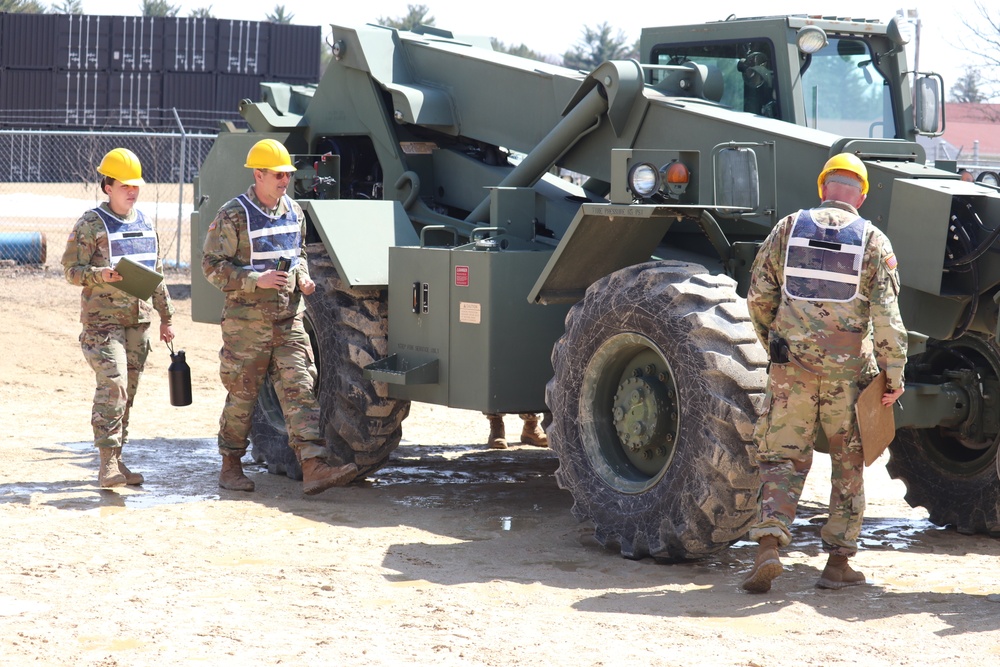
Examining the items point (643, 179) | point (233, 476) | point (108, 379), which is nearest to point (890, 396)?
point (643, 179)

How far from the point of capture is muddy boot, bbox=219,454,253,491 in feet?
26.7

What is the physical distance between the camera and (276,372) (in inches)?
313

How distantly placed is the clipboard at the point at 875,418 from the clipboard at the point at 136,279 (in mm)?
4233

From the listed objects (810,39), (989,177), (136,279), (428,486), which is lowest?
(428,486)

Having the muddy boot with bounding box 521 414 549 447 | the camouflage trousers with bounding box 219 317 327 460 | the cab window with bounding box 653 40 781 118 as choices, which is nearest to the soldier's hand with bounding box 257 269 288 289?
the camouflage trousers with bounding box 219 317 327 460

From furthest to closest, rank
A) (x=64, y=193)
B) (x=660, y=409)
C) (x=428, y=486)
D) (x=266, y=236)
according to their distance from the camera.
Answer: (x=64, y=193)
(x=428, y=486)
(x=266, y=236)
(x=660, y=409)

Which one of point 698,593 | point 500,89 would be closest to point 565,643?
point 698,593

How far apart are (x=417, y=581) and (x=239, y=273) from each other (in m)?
2.41

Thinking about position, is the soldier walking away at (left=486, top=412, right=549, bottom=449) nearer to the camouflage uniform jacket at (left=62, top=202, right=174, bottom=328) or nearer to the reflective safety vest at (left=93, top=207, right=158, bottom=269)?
the reflective safety vest at (left=93, top=207, right=158, bottom=269)

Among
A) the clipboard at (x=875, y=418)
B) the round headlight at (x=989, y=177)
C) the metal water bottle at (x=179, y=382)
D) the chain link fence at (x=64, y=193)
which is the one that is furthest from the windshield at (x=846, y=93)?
the chain link fence at (x=64, y=193)

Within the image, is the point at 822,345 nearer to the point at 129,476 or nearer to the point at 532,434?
the point at 129,476

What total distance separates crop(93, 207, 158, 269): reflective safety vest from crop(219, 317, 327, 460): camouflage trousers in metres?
A: 0.73

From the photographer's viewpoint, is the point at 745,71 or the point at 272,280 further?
the point at 745,71

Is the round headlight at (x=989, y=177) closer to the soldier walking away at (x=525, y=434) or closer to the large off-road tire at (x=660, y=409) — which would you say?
the large off-road tire at (x=660, y=409)
